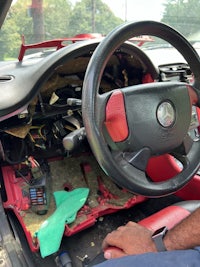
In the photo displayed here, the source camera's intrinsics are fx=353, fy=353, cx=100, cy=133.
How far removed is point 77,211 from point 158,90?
2.41ft

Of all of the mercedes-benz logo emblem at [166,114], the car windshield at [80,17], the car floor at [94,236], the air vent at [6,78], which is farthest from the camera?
the car windshield at [80,17]

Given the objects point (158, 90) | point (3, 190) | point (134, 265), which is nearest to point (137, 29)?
point (158, 90)

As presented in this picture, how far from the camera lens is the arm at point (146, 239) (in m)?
1.06

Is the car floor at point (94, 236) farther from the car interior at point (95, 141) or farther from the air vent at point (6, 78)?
the air vent at point (6, 78)

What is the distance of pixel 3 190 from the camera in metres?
1.65

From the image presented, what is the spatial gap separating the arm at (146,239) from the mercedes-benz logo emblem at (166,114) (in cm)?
30

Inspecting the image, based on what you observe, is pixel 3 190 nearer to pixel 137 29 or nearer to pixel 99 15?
pixel 137 29

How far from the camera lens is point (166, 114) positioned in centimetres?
115

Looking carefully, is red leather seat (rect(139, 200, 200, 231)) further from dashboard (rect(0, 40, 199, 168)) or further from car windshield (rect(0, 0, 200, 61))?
car windshield (rect(0, 0, 200, 61))

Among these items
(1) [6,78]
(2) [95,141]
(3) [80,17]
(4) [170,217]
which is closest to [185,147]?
(4) [170,217]

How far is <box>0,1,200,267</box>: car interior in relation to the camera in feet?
3.53

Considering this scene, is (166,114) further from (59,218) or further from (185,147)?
(59,218)

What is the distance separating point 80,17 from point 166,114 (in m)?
2.90

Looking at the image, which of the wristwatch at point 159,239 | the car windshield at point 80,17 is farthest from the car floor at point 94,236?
the car windshield at point 80,17
